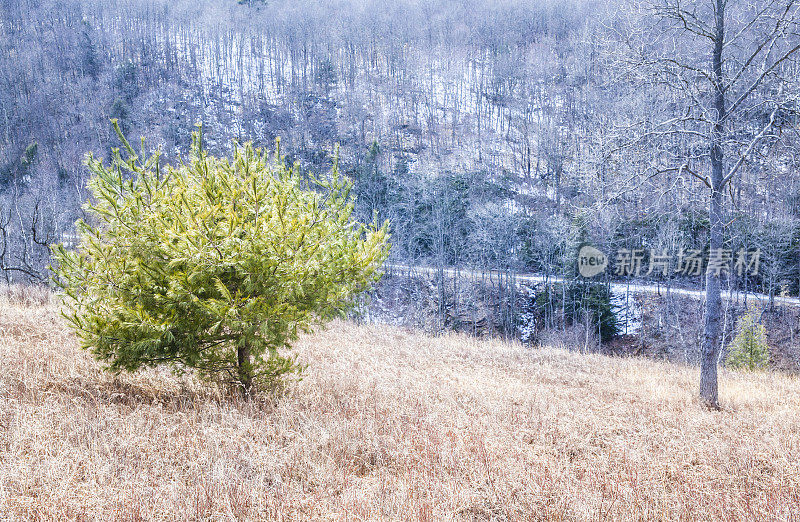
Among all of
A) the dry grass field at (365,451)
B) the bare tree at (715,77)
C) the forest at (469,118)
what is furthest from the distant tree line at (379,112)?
the dry grass field at (365,451)

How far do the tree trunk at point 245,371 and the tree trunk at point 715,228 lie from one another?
723 cm

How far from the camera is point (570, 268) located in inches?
1313

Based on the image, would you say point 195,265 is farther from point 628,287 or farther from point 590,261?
point 628,287

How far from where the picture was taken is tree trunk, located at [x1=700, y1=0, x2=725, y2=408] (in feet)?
24.7

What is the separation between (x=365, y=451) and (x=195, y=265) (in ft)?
8.57

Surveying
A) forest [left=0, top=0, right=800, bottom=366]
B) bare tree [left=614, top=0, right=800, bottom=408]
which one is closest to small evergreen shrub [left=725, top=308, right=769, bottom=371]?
forest [left=0, top=0, right=800, bottom=366]

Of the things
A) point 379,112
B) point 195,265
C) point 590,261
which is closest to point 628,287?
point 590,261

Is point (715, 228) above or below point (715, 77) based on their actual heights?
below

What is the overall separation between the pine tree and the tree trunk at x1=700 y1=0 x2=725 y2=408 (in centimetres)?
633

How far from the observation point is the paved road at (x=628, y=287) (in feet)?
104

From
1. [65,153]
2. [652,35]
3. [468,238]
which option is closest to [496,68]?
[468,238]

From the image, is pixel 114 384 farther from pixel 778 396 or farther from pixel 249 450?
pixel 778 396

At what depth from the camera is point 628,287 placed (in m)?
34.0

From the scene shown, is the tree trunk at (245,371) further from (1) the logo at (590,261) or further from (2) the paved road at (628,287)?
(2) the paved road at (628,287)
